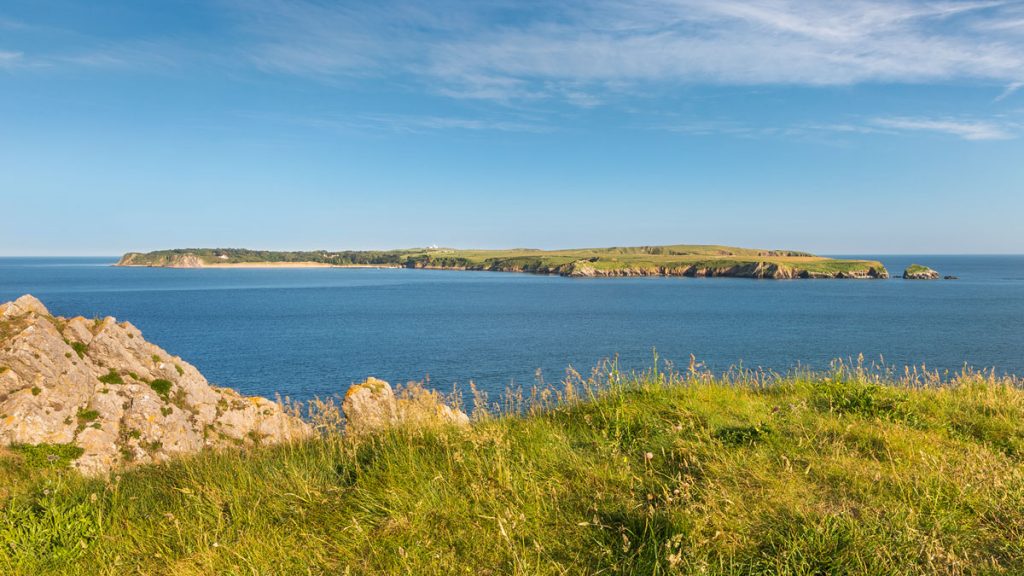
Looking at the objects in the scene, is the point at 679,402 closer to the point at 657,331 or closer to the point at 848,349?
the point at 848,349

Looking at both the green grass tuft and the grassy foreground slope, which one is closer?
the grassy foreground slope

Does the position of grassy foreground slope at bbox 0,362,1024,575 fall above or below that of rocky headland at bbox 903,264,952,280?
above

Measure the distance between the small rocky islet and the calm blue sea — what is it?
24986mm

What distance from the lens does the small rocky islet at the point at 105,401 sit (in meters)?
11.8

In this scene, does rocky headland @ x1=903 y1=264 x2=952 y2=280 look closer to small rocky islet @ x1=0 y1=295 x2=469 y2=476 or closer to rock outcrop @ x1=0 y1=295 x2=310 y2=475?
small rocky islet @ x1=0 y1=295 x2=469 y2=476

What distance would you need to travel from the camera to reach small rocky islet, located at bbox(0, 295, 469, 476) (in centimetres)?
1177

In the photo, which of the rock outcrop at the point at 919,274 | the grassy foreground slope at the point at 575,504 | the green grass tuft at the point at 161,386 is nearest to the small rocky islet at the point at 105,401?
the green grass tuft at the point at 161,386

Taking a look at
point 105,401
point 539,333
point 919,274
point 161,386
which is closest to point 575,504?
point 105,401

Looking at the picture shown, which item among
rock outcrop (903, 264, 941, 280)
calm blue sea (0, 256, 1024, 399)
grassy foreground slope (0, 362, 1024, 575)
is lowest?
calm blue sea (0, 256, 1024, 399)

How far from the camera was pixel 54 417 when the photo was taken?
1219 cm

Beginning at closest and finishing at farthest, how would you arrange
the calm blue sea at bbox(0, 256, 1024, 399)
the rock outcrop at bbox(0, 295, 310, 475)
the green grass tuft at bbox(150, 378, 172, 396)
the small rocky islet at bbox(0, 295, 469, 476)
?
the small rocky islet at bbox(0, 295, 469, 476) < the rock outcrop at bbox(0, 295, 310, 475) < the green grass tuft at bbox(150, 378, 172, 396) < the calm blue sea at bbox(0, 256, 1024, 399)

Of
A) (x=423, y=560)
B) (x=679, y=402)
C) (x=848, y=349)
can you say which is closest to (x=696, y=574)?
(x=423, y=560)

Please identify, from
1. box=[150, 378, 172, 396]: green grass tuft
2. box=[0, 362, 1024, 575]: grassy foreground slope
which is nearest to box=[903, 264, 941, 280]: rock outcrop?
box=[0, 362, 1024, 575]: grassy foreground slope

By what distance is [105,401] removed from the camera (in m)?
13.6
